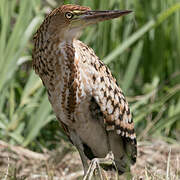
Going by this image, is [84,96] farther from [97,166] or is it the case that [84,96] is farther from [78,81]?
[97,166]

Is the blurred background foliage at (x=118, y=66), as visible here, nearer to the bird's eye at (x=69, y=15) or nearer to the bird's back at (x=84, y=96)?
the bird's back at (x=84, y=96)

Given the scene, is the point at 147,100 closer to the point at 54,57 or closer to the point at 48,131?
the point at 48,131

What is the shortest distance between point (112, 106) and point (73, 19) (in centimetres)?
74

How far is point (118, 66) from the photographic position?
5766 millimetres

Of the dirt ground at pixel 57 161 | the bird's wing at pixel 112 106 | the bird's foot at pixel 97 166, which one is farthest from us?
the dirt ground at pixel 57 161

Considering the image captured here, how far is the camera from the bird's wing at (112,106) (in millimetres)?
3762

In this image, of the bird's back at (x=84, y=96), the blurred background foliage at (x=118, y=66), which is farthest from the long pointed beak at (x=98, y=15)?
the blurred background foliage at (x=118, y=66)

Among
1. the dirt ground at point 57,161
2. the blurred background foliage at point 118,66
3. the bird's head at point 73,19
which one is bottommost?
the dirt ground at point 57,161

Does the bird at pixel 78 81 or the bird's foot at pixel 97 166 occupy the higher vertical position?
the bird at pixel 78 81

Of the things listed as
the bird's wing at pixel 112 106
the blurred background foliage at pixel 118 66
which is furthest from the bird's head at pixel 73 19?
the blurred background foliage at pixel 118 66

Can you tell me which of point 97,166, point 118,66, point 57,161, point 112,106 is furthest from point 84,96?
point 118,66

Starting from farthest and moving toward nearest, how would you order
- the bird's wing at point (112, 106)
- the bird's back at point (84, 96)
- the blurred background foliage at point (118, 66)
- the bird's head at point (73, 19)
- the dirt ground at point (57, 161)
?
the blurred background foliage at point (118, 66), the dirt ground at point (57, 161), the bird's wing at point (112, 106), the bird's back at point (84, 96), the bird's head at point (73, 19)

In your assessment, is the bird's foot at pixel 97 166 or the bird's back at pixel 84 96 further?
the bird's back at pixel 84 96

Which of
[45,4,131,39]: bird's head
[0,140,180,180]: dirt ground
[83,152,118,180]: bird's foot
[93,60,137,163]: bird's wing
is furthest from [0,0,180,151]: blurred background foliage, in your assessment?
[45,4,131,39]: bird's head
